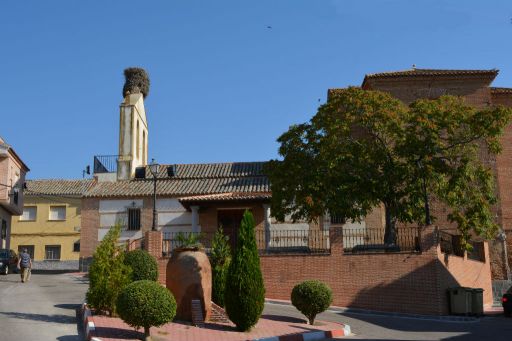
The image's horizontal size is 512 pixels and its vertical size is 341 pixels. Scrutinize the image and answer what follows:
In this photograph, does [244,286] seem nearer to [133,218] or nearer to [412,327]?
[412,327]

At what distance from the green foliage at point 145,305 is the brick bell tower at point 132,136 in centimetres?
2415

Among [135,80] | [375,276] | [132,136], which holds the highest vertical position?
[135,80]

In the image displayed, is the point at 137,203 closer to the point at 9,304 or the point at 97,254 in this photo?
the point at 9,304

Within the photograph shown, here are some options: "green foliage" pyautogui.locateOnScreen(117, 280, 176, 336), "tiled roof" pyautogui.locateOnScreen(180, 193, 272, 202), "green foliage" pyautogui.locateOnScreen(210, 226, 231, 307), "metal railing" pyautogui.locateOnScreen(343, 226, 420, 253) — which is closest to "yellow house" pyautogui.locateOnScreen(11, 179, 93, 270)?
"tiled roof" pyautogui.locateOnScreen(180, 193, 272, 202)

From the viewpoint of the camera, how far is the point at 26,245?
51.2 m

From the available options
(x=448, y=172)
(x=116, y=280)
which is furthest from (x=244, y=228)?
(x=448, y=172)

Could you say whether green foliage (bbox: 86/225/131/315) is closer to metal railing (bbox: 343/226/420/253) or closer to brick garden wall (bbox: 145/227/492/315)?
brick garden wall (bbox: 145/227/492/315)

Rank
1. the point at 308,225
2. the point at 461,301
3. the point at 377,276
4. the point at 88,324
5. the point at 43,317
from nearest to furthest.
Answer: the point at 88,324, the point at 43,317, the point at 461,301, the point at 377,276, the point at 308,225

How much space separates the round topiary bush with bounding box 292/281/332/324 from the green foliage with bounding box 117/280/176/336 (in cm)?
477

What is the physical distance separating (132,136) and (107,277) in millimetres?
23061

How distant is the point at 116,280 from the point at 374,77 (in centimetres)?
2038

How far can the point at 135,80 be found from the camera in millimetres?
44125

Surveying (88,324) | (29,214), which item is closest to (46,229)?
(29,214)

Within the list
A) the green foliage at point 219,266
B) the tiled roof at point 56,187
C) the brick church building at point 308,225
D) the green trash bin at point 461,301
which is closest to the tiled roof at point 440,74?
the brick church building at point 308,225
